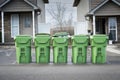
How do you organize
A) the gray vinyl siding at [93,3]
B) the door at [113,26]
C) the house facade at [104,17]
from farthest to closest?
the door at [113,26]
the gray vinyl siding at [93,3]
the house facade at [104,17]

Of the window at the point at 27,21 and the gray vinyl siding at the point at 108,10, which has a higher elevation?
the gray vinyl siding at the point at 108,10

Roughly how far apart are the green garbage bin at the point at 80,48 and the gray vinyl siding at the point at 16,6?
1473cm

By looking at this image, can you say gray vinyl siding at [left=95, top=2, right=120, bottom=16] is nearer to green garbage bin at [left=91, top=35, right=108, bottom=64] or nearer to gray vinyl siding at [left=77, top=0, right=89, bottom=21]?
gray vinyl siding at [left=77, top=0, right=89, bottom=21]

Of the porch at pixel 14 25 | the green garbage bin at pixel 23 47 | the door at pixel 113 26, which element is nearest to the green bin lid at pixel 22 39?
the green garbage bin at pixel 23 47

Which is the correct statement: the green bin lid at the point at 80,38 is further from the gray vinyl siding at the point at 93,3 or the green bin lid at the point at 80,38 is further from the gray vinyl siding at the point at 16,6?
the gray vinyl siding at the point at 93,3

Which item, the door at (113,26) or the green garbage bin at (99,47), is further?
the door at (113,26)

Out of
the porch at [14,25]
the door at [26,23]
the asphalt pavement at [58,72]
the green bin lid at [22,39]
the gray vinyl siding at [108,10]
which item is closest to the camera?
the asphalt pavement at [58,72]

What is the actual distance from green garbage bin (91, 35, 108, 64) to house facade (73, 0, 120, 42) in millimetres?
13636

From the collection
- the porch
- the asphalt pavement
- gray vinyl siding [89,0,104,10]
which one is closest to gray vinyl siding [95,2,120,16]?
gray vinyl siding [89,0,104,10]

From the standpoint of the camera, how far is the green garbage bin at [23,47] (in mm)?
14555

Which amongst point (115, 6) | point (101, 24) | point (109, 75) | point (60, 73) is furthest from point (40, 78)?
point (101, 24)

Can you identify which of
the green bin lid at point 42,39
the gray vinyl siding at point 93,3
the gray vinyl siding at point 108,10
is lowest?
the green bin lid at point 42,39

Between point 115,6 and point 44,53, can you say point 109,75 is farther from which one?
point 115,6

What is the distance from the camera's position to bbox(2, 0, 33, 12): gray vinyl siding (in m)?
28.7
